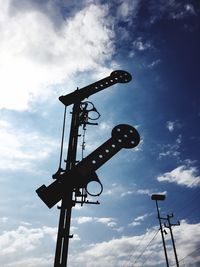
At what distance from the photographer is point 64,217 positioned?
495 cm

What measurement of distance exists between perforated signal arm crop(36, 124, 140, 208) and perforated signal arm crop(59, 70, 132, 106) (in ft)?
5.61

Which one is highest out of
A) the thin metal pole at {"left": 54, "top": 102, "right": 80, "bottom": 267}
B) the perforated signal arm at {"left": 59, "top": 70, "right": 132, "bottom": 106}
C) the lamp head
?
the lamp head

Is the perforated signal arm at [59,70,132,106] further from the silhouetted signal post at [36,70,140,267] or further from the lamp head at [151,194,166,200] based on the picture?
the lamp head at [151,194,166,200]

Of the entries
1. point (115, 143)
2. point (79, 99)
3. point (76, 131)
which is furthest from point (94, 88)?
point (115, 143)

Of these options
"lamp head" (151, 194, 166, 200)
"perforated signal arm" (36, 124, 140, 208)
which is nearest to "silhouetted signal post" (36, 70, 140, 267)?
"perforated signal arm" (36, 124, 140, 208)

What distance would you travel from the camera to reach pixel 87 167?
534 centimetres

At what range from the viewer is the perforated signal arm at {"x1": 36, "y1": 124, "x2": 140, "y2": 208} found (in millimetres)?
4879

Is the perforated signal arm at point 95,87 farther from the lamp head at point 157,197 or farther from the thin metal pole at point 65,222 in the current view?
the lamp head at point 157,197

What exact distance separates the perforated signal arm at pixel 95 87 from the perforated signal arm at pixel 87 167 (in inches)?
67.4

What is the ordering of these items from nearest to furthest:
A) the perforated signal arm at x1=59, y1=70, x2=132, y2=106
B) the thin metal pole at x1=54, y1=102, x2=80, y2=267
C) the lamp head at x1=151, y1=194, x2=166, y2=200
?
the thin metal pole at x1=54, y1=102, x2=80, y2=267 < the perforated signal arm at x1=59, y1=70, x2=132, y2=106 < the lamp head at x1=151, y1=194, x2=166, y2=200

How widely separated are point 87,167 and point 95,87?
3.00 m

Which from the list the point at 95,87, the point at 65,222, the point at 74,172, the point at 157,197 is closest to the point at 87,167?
the point at 74,172

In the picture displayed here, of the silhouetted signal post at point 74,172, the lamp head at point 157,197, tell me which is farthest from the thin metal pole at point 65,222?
the lamp head at point 157,197

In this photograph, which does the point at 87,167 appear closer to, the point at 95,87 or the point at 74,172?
the point at 74,172
